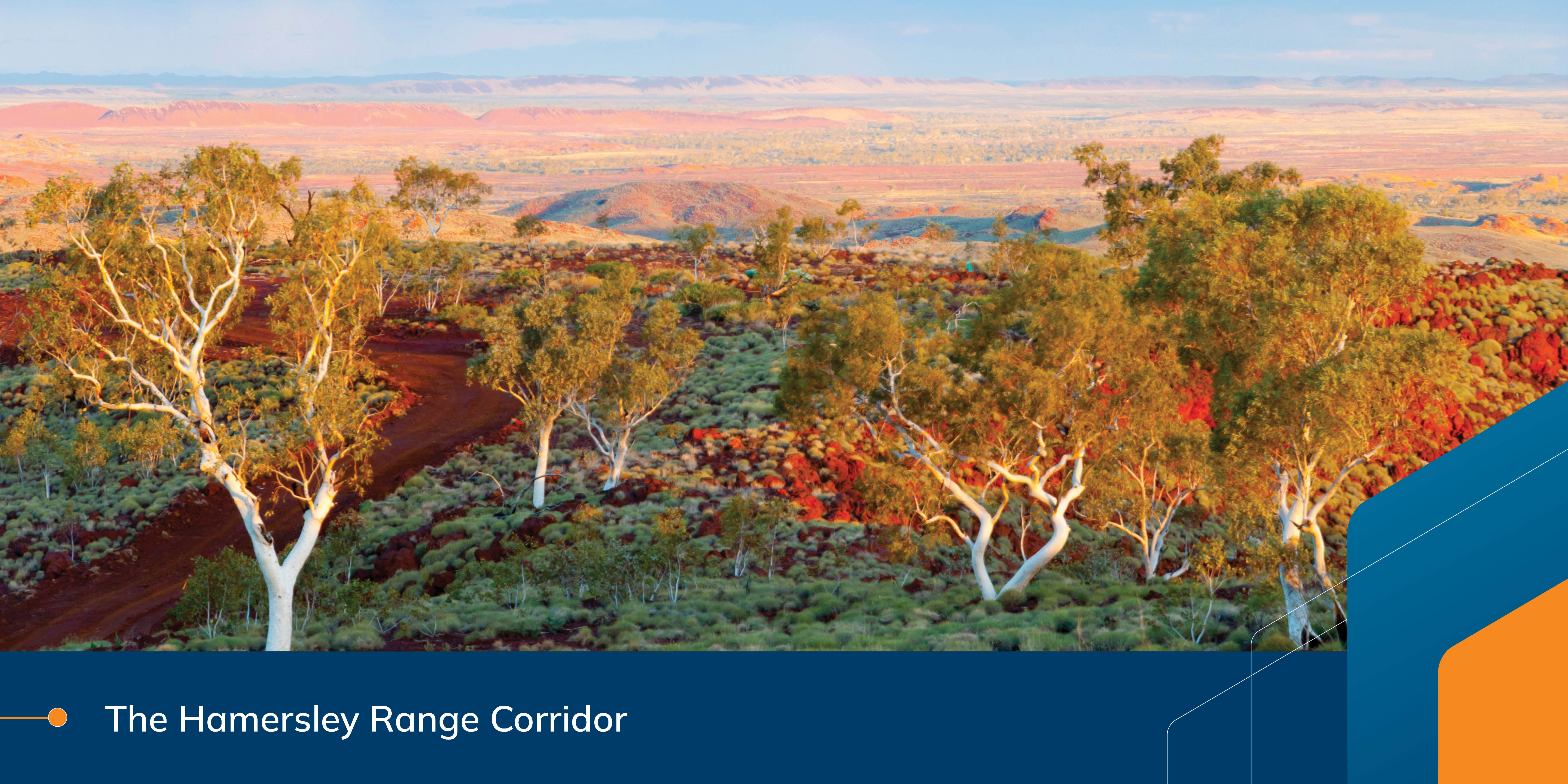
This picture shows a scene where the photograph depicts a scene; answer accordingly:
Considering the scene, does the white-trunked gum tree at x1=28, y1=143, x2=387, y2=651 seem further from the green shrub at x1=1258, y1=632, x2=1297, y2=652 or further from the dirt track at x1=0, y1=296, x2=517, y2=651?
the green shrub at x1=1258, y1=632, x2=1297, y2=652

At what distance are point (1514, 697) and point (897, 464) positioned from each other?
10.3m

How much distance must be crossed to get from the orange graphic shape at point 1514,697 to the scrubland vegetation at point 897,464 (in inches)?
29.1

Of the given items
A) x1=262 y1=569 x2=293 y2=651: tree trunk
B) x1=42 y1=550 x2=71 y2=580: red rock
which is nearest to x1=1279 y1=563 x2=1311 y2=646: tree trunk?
x1=262 y1=569 x2=293 y2=651: tree trunk

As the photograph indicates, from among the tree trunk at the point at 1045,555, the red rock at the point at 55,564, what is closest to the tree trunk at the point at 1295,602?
the tree trunk at the point at 1045,555

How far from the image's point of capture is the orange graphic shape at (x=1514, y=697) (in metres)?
4.97

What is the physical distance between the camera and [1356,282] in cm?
1141

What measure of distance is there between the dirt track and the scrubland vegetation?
0.69 m

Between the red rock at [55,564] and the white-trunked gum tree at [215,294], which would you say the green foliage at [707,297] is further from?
the white-trunked gum tree at [215,294]

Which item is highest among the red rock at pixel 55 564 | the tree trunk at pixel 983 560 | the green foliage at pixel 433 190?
the green foliage at pixel 433 190

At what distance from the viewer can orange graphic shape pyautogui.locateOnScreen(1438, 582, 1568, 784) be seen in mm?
4973

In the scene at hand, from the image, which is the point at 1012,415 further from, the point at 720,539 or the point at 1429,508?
the point at 1429,508

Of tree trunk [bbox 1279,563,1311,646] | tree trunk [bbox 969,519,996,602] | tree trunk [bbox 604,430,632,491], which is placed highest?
tree trunk [bbox 1279,563,1311,646]

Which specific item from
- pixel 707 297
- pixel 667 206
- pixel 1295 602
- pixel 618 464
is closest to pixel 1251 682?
pixel 1295 602

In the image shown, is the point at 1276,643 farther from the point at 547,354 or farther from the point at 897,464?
the point at 547,354
